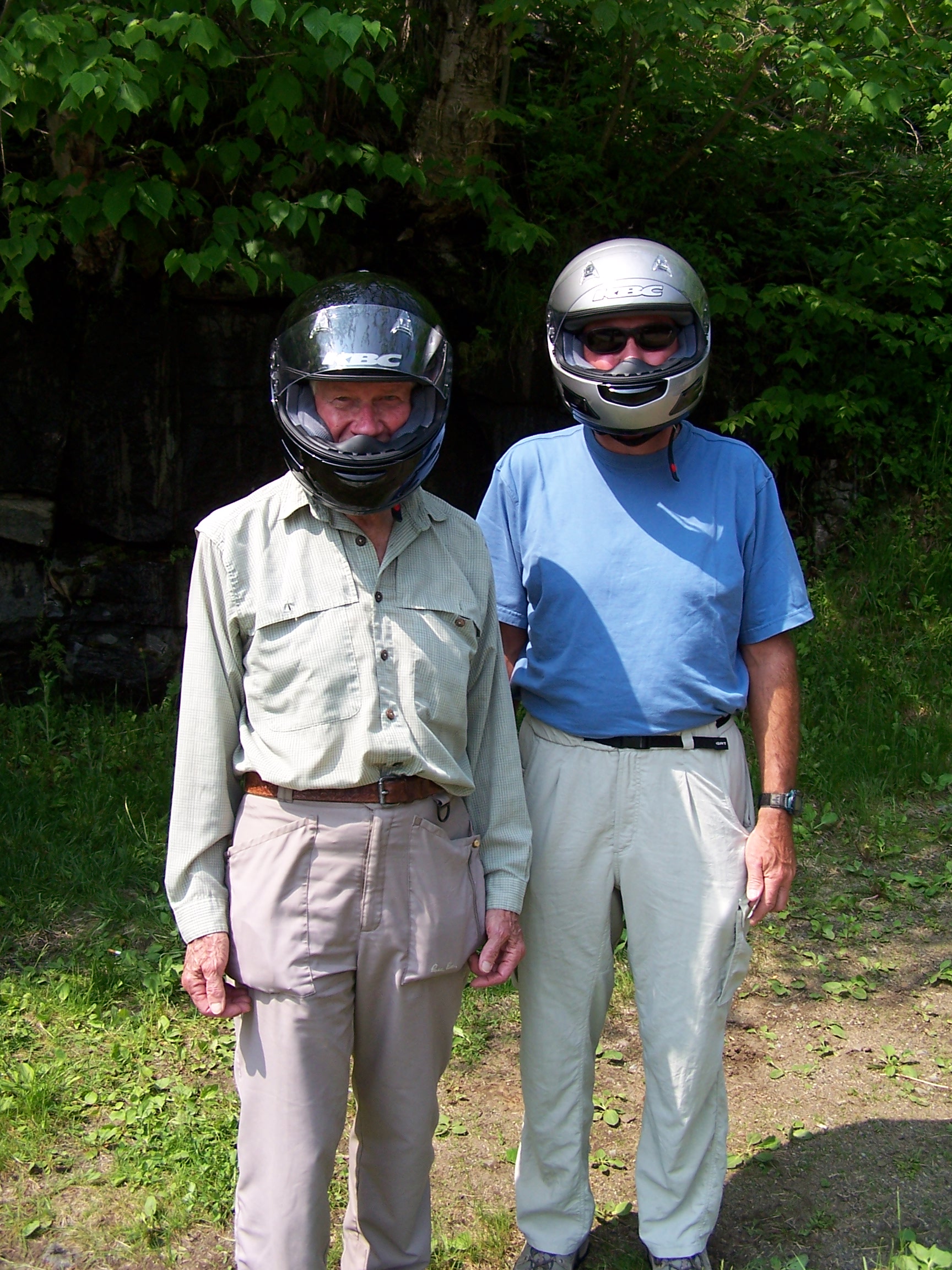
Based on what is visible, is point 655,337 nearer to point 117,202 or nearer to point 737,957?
point 737,957

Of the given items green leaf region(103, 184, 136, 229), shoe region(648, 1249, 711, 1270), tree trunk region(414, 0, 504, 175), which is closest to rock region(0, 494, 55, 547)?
green leaf region(103, 184, 136, 229)

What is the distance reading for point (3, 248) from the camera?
4.85m

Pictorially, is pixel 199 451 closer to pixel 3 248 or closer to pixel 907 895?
pixel 3 248

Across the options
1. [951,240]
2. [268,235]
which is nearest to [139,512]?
[268,235]

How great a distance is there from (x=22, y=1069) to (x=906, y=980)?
299 cm

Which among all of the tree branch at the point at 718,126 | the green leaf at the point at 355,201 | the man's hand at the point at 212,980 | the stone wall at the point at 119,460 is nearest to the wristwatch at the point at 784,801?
the man's hand at the point at 212,980

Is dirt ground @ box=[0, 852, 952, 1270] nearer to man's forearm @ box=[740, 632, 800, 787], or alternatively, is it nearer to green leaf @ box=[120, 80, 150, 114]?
man's forearm @ box=[740, 632, 800, 787]

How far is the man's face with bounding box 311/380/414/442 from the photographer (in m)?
2.16

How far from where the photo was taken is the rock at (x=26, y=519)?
19.8ft

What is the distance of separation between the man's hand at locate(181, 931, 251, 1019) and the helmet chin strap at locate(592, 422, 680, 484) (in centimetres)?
134

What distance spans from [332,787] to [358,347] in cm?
81

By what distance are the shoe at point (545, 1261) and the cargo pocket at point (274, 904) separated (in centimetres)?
109

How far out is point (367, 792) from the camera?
6.89ft

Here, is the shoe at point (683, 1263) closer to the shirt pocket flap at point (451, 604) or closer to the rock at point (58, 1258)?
the rock at point (58, 1258)
